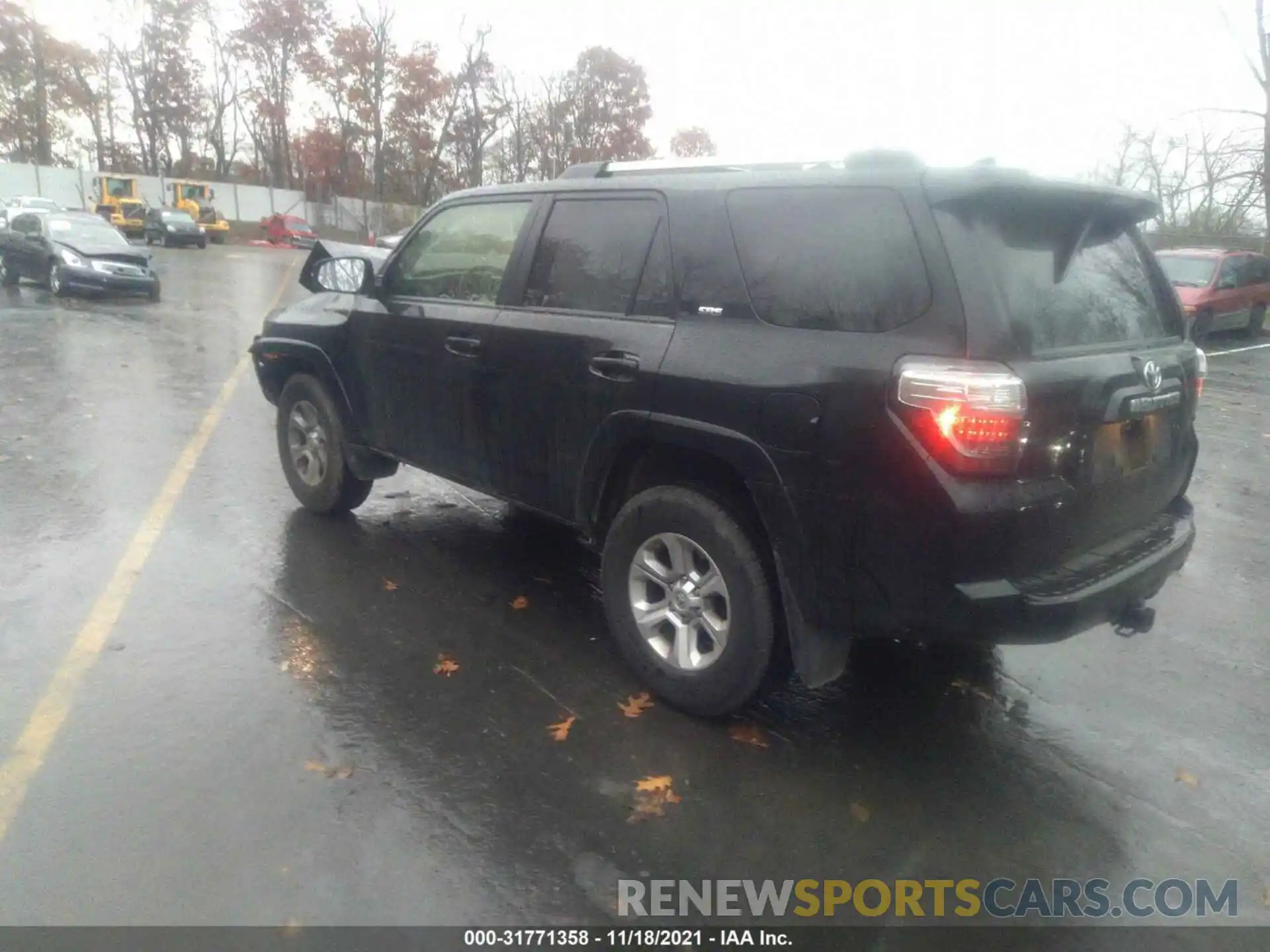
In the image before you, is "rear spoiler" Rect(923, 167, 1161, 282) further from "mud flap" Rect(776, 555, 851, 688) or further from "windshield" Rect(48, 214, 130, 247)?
"windshield" Rect(48, 214, 130, 247)

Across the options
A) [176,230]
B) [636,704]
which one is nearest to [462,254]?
[636,704]

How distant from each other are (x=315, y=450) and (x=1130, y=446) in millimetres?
4481

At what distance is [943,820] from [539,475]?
2.18m

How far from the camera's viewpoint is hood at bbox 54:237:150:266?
18391 millimetres

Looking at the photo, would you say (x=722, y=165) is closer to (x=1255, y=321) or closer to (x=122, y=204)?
(x=1255, y=321)

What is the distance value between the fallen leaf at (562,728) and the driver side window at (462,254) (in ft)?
6.58

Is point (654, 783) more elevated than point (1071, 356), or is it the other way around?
point (1071, 356)

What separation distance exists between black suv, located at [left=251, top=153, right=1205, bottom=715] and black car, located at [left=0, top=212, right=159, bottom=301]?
16.4m

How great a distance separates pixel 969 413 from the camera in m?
3.01

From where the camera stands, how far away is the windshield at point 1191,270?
748 inches

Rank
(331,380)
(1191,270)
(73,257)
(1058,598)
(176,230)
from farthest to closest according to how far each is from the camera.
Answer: (176,230)
(1191,270)
(73,257)
(331,380)
(1058,598)

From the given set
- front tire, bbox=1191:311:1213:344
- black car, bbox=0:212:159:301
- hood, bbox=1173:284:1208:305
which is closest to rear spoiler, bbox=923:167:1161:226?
hood, bbox=1173:284:1208:305
